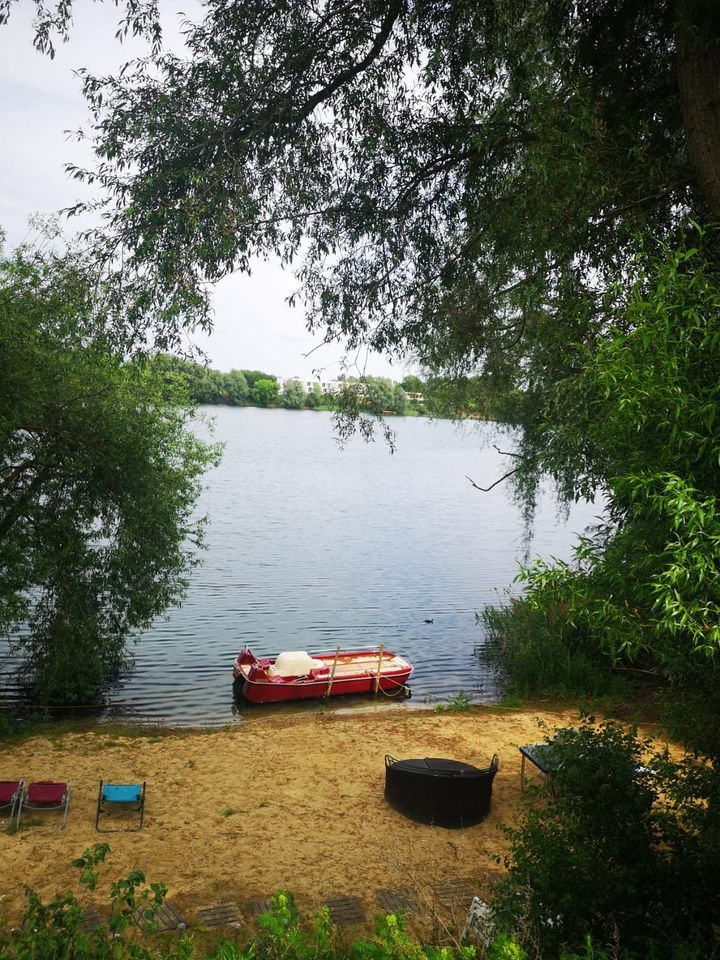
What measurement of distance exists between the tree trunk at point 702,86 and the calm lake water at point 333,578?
892 cm

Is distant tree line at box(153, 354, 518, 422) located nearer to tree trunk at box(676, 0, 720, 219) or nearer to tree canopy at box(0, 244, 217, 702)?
tree canopy at box(0, 244, 217, 702)

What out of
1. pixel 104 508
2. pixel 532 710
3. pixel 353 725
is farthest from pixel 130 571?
pixel 532 710

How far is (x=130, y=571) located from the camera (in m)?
14.2

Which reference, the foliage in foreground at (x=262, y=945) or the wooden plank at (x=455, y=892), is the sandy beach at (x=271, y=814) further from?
the foliage in foreground at (x=262, y=945)

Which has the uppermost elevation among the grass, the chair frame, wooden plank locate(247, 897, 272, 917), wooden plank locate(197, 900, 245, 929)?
wooden plank locate(197, 900, 245, 929)

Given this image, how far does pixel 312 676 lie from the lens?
16.4 meters

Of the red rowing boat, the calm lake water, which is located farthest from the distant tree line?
the red rowing boat

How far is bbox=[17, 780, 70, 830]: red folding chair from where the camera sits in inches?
322

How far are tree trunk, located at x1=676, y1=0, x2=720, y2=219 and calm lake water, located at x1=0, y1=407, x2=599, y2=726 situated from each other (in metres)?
8.92

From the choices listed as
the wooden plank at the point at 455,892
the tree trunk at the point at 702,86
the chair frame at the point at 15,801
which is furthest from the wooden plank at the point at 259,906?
the tree trunk at the point at 702,86

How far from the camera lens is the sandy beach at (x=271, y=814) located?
23.0 feet

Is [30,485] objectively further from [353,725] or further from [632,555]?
[632,555]

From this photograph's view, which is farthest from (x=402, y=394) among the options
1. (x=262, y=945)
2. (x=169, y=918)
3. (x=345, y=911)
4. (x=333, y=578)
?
(x=333, y=578)

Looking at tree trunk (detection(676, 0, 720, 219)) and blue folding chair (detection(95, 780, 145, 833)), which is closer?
tree trunk (detection(676, 0, 720, 219))
